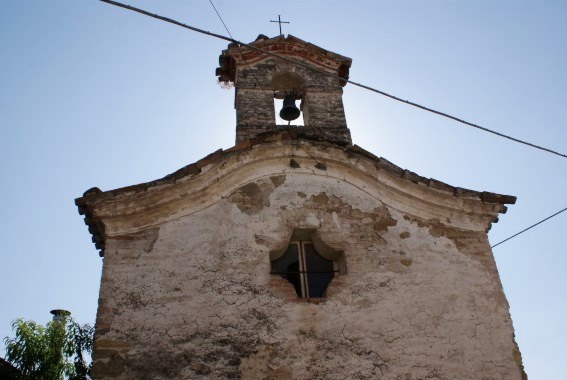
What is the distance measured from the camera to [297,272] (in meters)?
5.96

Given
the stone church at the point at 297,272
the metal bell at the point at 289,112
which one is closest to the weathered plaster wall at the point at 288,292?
the stone church at the point at 297,272

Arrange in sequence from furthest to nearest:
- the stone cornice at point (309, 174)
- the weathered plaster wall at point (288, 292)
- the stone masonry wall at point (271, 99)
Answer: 1. the stone masonry wall at point (271, 99)
2. the stone cornice at point (309, 174)
3. the weathered plaster wall at point (288, 292)

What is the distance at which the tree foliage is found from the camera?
7.88 metres

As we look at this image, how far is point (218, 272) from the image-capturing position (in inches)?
223

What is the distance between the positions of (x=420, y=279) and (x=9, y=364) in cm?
589

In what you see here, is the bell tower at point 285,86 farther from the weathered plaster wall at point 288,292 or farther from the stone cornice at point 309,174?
the weathered plaster wall at point 288,292

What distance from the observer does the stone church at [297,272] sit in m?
5.21

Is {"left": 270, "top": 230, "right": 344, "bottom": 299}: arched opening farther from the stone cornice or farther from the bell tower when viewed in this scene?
the bell tower

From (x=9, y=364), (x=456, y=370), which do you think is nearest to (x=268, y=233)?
(x=456, y=370)

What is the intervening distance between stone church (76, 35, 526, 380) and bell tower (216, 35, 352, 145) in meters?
1.12

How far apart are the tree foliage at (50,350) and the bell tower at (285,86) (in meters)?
4.01

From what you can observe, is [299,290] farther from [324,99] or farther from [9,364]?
[9,364]

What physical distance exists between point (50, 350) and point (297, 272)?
4.34 m

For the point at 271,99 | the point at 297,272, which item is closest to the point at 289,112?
the point at 271,99
